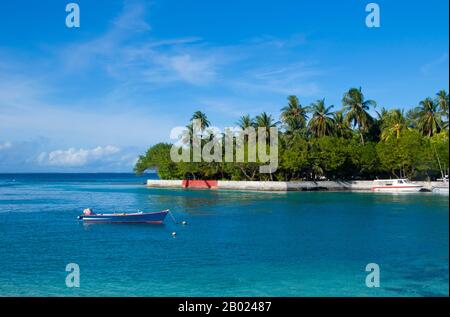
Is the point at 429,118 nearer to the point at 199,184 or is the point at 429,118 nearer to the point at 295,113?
the point at 295,113

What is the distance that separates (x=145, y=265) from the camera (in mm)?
20469

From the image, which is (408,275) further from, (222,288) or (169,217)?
(169,217)

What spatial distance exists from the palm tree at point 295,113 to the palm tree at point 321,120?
2445 mm

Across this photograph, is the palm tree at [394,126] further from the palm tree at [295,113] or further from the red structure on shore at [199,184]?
the red structure on shore at [199,184]

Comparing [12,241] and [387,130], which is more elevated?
[387,130]

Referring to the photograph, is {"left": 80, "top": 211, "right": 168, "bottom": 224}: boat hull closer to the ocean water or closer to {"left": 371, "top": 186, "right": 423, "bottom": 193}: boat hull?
the ocean water

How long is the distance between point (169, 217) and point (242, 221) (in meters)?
7.02

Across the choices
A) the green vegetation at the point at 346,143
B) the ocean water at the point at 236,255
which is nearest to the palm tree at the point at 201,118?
the green vegetation at the point at 346,143

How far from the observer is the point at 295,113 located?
75.2 meters

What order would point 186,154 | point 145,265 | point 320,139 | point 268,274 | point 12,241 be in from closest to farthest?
point 268,274 → point 145,265 → point 12,241 → point 320,139 → point 186,154

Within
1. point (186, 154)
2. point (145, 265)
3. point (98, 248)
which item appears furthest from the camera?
point (186, 154)

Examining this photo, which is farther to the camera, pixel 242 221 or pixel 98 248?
pixel 242 221

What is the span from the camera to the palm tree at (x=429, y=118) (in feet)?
219

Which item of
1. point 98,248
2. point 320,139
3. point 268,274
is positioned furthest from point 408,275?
point 320,139
